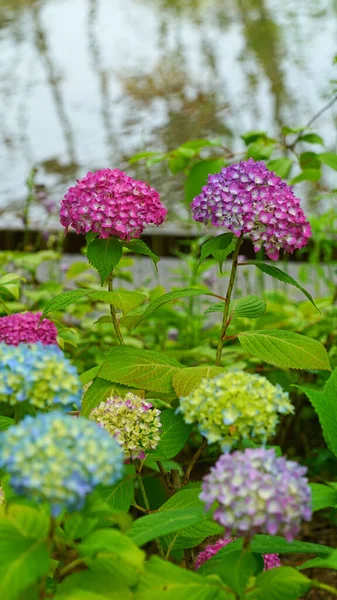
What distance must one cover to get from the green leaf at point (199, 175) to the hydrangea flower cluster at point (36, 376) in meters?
1.23

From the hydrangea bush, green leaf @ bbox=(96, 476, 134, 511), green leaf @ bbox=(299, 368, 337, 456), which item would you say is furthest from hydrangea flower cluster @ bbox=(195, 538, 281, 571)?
green leaf @ bbox=(299, 368, 337, 456)

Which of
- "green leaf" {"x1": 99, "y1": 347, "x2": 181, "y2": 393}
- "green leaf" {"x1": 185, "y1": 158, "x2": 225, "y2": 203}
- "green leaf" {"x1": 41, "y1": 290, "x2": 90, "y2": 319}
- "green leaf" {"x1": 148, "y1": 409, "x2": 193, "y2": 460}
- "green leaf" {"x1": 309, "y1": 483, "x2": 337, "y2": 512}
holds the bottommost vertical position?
"green leaf" {"x1": 148, "y1": 409, "x2": 193, "y2": 460}

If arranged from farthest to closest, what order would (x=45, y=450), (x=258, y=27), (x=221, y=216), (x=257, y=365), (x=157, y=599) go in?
(x=258, y=27)
(x=257, y=365)
(x=221, y=216)
(x=157, y=599)
(x=45, y=450)

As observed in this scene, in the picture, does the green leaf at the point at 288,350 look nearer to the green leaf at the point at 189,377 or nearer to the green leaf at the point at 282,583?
the green leaf at the point at 189,377

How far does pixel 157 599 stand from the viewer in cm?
73

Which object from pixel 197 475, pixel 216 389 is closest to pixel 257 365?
pixel 197 475

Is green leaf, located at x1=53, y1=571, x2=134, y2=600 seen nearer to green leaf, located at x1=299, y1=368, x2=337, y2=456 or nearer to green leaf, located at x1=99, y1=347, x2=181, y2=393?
green leaf, located at x1=299, y1=368, x2=337, y2=456

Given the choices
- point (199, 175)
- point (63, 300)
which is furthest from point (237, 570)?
point (199, 175)

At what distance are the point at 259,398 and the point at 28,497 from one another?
0.26 m

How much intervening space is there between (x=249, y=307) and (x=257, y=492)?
2.07ft

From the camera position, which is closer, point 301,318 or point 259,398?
point 259,398

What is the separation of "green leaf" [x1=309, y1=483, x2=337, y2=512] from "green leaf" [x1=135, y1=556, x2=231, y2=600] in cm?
15

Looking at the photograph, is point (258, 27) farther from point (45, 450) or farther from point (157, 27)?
point (45, 450)

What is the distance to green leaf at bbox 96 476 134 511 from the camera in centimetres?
107
